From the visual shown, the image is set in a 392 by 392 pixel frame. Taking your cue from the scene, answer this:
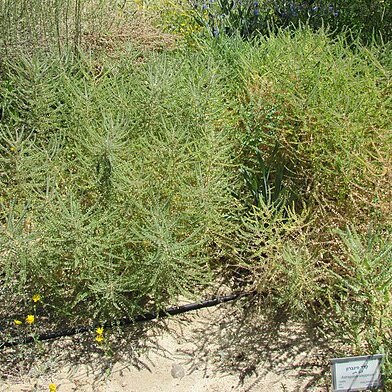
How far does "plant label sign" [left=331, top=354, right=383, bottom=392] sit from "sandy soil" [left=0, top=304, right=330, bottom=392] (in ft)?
1.12

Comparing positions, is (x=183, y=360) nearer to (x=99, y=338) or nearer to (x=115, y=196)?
(x=99, y=338)

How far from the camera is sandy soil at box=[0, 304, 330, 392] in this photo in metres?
2.84

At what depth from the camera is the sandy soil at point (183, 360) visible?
2844 millimetres

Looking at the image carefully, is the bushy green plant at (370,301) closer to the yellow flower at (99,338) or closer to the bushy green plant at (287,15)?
the yellow flower at (99,338)

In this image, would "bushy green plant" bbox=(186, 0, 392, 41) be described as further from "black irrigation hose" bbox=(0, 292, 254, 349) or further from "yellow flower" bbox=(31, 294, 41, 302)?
"yellow flower" bbox=(31, 294, 41, 302)

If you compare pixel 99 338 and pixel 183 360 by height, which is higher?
pixel 99 338

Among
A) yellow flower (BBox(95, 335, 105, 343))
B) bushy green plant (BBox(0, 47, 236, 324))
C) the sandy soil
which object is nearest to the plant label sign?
the sandy soil

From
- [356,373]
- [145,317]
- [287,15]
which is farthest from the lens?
[287,15]

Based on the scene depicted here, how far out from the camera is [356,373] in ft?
7.93

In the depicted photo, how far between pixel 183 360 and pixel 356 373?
0.84 m

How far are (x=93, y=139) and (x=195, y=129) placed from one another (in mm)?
521

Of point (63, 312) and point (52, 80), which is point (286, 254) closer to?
point (63, 312)

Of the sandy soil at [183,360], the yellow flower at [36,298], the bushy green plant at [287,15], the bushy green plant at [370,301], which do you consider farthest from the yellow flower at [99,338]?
the bushy green plant at [287,15]

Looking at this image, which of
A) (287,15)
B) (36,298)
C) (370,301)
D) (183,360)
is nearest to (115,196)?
(36,298)
